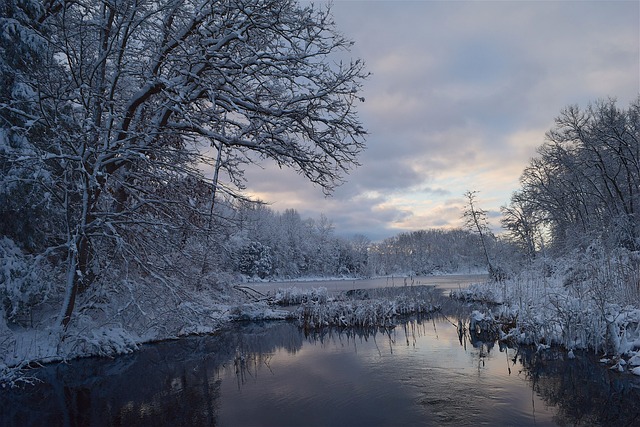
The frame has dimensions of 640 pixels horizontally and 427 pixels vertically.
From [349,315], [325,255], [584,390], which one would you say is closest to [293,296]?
[349,315]

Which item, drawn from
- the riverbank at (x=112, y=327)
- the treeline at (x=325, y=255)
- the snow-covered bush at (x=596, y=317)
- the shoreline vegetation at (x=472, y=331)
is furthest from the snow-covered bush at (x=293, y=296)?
the snow-covered bush at (x=596, y=317)

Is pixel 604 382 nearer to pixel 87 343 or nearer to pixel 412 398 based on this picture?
pixel 412 398

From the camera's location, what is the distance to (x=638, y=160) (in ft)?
77.4

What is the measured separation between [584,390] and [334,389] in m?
4.59

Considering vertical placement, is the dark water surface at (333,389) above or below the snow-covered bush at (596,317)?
below

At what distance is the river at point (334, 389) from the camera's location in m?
5.99

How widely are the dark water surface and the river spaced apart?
22 millimetres

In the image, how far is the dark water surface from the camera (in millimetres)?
5988

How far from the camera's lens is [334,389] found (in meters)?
7.45

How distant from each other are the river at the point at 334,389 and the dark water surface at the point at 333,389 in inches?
0.9

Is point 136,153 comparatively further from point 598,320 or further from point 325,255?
point 325,255

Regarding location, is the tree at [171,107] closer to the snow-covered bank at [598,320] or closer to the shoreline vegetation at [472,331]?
the shoreline vegetation at [472,331]

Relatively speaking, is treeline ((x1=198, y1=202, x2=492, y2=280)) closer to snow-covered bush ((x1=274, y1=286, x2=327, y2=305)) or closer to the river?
snow-covered bush ((x1=274, y1=286, x2=327, y2=305))

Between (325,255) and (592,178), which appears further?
(325,255)
